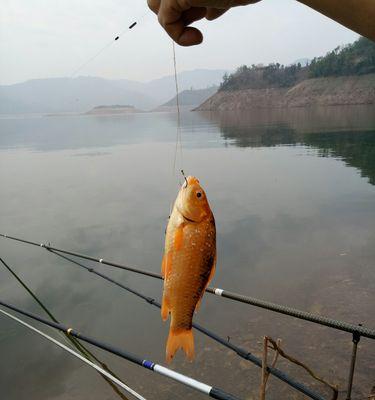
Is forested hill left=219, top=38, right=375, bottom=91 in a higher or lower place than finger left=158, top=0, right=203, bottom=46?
higher

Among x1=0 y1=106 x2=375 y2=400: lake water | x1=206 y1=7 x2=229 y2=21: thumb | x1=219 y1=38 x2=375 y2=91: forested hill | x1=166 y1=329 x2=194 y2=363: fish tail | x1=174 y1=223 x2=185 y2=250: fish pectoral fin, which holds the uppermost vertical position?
x1=219 y1=38 x2=375 y2=91: forested hill

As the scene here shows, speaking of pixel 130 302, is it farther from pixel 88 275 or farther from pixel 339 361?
pixel 339 361

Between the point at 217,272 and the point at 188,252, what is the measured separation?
30.8 feet

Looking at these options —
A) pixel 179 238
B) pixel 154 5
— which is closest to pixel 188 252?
pixel 179 238

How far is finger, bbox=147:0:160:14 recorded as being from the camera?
6.08ft

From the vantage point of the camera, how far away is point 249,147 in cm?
4034

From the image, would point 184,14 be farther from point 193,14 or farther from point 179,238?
point 179,238

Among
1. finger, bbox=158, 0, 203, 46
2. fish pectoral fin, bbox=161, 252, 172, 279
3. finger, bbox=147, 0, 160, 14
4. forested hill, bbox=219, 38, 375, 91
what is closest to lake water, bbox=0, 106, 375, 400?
fish pectoral fin, bbox=161, 252, 172, 279

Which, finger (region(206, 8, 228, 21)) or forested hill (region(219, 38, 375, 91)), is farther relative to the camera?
forested hill (region(219, 38, 375, 91))

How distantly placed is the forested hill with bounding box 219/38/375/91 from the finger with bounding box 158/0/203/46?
115 meters

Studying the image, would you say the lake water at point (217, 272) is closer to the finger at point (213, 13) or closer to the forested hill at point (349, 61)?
the finger at point (213, 13)

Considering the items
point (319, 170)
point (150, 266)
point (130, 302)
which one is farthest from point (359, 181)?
point (130, 302)

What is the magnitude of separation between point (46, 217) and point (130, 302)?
9351mm

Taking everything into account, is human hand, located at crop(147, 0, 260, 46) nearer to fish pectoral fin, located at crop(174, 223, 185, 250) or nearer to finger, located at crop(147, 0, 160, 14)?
finger, located at crop(147, 0, 160, 14)
